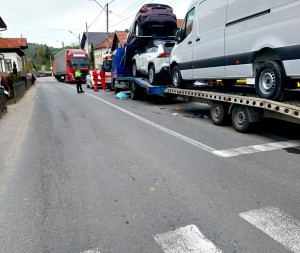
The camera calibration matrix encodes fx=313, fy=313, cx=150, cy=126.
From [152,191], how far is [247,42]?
159 inches

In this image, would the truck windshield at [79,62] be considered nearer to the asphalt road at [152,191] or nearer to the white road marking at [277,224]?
the asphalt road at [152,191]

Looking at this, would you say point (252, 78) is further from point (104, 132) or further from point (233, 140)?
point (104, 132)

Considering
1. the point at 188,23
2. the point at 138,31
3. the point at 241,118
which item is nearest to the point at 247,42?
the point at 241,118

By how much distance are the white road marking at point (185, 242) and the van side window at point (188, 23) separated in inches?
277

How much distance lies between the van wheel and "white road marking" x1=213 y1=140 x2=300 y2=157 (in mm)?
4589

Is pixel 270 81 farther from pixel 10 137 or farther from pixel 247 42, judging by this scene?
pixel 10 137

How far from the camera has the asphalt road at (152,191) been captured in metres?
3.11

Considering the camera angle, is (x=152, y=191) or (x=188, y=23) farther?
(x=188, y=23)

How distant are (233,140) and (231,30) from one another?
2481 mm

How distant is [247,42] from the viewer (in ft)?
21.5

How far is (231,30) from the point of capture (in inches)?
277

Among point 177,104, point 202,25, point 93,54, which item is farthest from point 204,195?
point 93,54

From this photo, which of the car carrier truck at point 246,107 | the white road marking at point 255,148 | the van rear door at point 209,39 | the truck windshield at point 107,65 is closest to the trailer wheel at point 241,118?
the car carrier truck at point 246,107

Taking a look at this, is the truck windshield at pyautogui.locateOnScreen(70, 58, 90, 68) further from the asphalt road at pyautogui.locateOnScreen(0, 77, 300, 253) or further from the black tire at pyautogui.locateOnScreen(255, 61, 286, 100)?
the black tire at pyautogui.locateOnScreen(255, 61, 286, 100)
